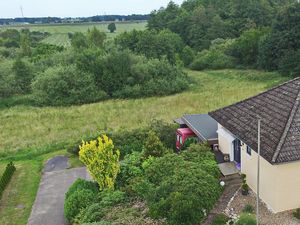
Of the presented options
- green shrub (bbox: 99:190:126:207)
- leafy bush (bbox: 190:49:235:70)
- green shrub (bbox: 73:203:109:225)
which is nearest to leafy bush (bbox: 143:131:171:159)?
green shrub (bbox: 99:190:126:207)

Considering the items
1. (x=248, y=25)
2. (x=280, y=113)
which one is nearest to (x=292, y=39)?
(x=248, y=25)

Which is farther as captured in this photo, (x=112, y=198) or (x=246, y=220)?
(x=112, y=198)

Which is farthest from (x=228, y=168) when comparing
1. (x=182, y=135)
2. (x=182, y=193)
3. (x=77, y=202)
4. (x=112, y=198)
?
(x=77, y=202)

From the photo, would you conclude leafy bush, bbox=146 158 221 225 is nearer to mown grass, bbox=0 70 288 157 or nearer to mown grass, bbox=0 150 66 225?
mown grass, bbox=0 150 66 225

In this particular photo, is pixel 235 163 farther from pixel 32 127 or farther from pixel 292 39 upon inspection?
pixel 292 39

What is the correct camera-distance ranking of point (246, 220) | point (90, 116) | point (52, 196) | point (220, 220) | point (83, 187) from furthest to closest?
point (90, 116) < point (52, 196) < point (83, 187) < point (220, 220) < point (246, 220)

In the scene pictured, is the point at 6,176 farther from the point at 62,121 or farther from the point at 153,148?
the point at 62,121

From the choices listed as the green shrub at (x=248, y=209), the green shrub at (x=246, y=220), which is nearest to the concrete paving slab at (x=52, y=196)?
the green shrub at (x=246, y=220)
